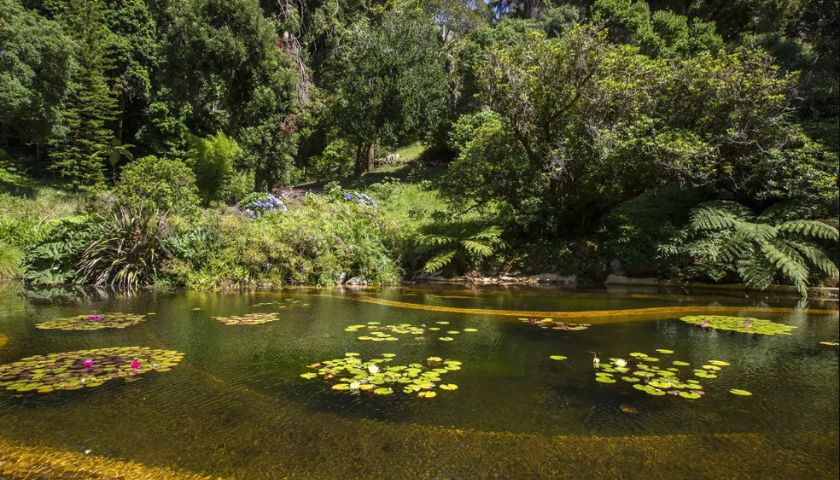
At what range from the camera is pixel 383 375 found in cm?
315

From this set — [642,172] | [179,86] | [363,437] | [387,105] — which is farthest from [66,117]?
[363,437]

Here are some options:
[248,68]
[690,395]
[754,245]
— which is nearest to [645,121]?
[754,245]

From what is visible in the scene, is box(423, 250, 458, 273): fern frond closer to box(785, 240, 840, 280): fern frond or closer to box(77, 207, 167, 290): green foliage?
box(77, 207, 167, 290): green foliage

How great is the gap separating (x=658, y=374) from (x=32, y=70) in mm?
20943

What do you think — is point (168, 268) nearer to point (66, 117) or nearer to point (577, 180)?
point (577, 180)

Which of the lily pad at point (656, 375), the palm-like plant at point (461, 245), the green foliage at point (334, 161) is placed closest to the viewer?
the lily pad at point (656, 375)

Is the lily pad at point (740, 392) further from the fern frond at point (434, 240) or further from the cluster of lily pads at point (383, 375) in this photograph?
the fern frond at point (434, 240)

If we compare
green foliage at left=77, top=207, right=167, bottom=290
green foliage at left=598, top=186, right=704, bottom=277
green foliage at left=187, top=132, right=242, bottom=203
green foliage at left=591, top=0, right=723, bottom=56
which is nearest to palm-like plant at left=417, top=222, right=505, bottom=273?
green foliage at left=598, top=186, right=704, bottom=277

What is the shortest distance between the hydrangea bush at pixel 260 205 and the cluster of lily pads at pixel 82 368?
257 inches

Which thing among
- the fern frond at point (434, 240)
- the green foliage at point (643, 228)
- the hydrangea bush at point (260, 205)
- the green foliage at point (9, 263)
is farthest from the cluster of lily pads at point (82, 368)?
the green foliage at point (643, 228)

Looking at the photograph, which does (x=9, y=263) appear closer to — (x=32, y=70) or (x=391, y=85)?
(x=32, y=70)

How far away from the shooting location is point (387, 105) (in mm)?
15992

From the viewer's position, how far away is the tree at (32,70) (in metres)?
15.6

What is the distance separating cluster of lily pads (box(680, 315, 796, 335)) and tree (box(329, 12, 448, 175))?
1212 cm
